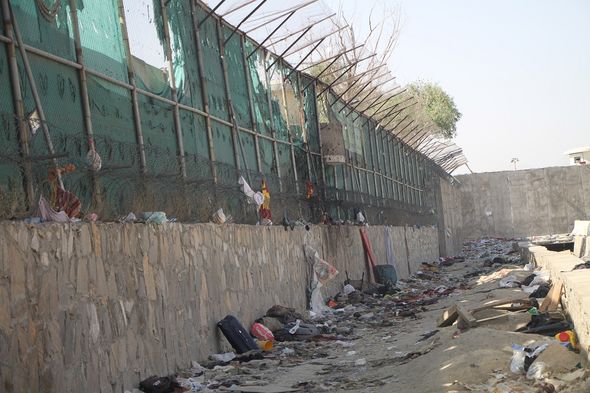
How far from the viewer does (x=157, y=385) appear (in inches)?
358

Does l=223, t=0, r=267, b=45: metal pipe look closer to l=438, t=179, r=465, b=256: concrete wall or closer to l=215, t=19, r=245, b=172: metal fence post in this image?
l=215, t=19, r=245, b=172: metal fence post

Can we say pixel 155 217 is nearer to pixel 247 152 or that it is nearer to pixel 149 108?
pixel 149 108

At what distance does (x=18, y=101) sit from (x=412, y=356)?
5301 millimetres

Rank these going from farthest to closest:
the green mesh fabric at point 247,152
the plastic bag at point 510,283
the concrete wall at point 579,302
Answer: the plastic bag at point 510,283 → the green mesh fabric at point 247,152 → the concrete wall at point 579,302

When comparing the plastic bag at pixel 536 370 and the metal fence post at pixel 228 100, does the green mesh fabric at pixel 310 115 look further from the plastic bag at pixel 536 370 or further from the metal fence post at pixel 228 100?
the plastic bag at pixel 536 370

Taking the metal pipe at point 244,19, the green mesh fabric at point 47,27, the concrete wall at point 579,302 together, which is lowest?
the concrete wall at point 579,302

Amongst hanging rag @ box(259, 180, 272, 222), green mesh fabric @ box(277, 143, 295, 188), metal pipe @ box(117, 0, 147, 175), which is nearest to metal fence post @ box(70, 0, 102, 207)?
metal pipe @ box(117, 0, 147, 175)

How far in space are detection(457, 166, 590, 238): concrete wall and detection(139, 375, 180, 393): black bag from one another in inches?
2109

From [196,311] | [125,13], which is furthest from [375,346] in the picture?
[125,13]

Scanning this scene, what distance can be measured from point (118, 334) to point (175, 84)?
5219 millimetres

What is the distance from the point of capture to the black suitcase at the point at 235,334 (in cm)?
1193

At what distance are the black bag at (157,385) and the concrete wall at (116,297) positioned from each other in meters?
0.13

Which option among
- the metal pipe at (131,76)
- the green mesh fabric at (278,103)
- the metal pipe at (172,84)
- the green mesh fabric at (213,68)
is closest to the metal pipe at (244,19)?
the green mesh fabric at (213,68)

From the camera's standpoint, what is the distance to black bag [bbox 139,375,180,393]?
9059 mm
